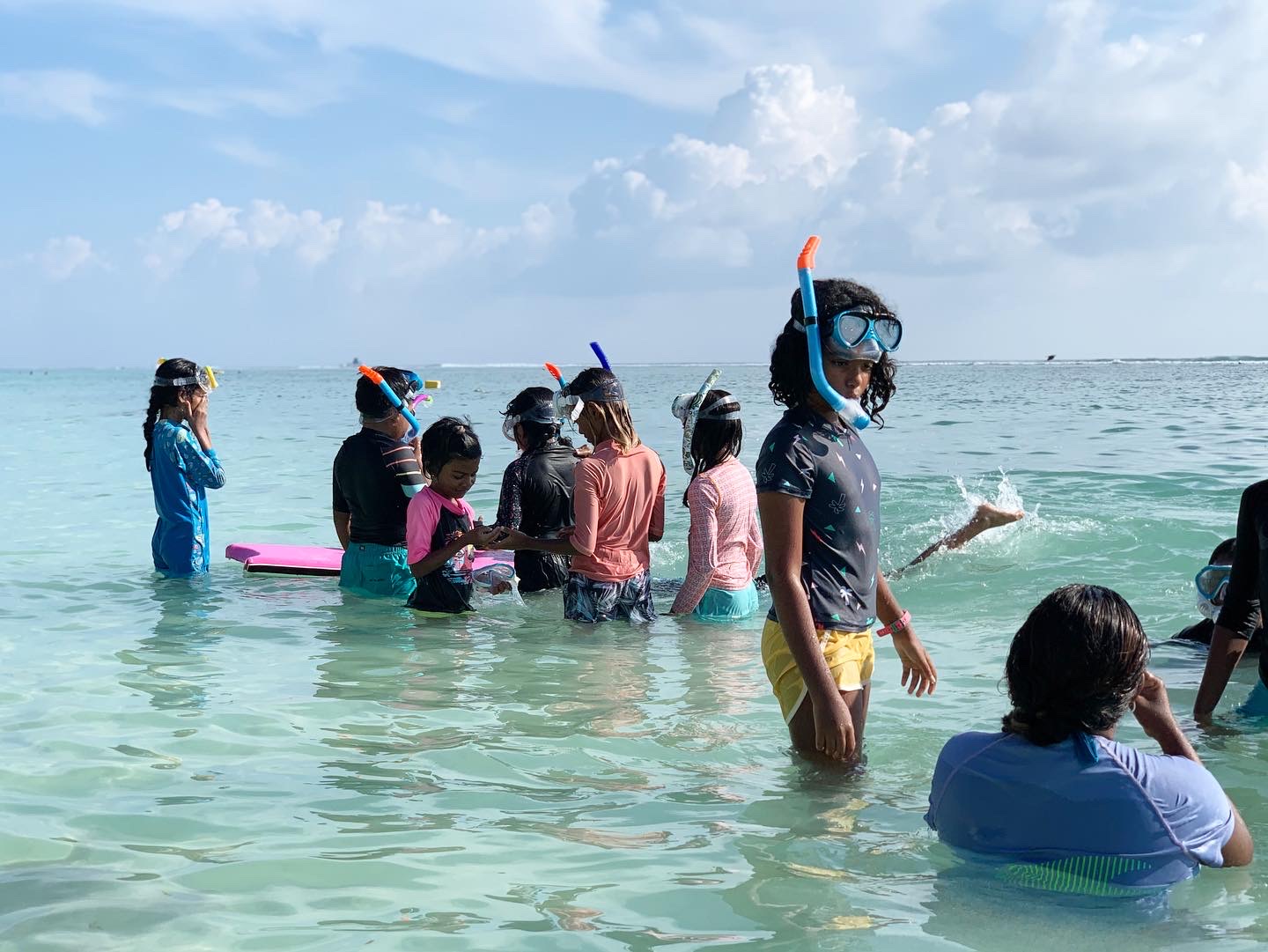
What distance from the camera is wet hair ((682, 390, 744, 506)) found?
21.0 feet

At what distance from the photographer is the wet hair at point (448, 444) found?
6242 millimetres

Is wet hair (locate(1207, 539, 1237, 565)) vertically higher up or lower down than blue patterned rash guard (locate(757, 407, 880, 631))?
lower down

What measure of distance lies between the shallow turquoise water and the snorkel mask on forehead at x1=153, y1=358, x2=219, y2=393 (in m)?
1.44

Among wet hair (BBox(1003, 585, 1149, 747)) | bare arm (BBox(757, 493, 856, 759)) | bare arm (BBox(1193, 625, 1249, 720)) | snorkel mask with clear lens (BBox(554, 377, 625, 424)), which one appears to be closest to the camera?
wet hair (BBox(1003, 585, 1149, 747))

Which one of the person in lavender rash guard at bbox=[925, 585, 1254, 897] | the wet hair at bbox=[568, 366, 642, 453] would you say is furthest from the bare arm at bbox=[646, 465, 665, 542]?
the person in lavender rash guard at bbox=[925, 585, 1254, 897]

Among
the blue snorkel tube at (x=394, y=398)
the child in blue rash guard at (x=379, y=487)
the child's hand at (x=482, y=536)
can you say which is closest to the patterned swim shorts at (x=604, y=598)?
the child's hand at (x=482, y=536)

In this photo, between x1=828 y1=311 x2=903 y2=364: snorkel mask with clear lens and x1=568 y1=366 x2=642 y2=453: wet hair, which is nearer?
x1=828 y1=311 x2=903 y2=364: snorkel mask with clear lens

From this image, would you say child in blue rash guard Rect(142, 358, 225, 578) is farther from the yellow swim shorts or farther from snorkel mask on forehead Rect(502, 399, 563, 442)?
the yellow swim shorts

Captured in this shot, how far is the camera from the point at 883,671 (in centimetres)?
612

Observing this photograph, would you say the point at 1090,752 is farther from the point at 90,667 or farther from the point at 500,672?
the point at 90,667

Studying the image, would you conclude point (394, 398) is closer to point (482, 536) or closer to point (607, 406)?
point (482, 536)

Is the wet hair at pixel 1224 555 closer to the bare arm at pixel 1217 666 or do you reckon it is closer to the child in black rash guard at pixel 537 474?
the bare arm at pixel 1217 666

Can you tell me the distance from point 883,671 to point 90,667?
4.01 meters

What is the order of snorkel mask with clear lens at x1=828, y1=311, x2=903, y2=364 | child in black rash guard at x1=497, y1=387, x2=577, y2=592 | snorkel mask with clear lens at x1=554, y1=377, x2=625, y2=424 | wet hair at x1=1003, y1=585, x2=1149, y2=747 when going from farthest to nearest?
1. child in black rash guard at x1=497, y1=387, x2=577, y2=592
2. snorkel mask with clear lens at x1=554, y1=377, x2=625, y2=424
3. snorkel mask with clear lens at x1=828, y1=311, x2=903, y2=364
4. wet hair at x1=1003, y1=585, x2=1149, y2=747
